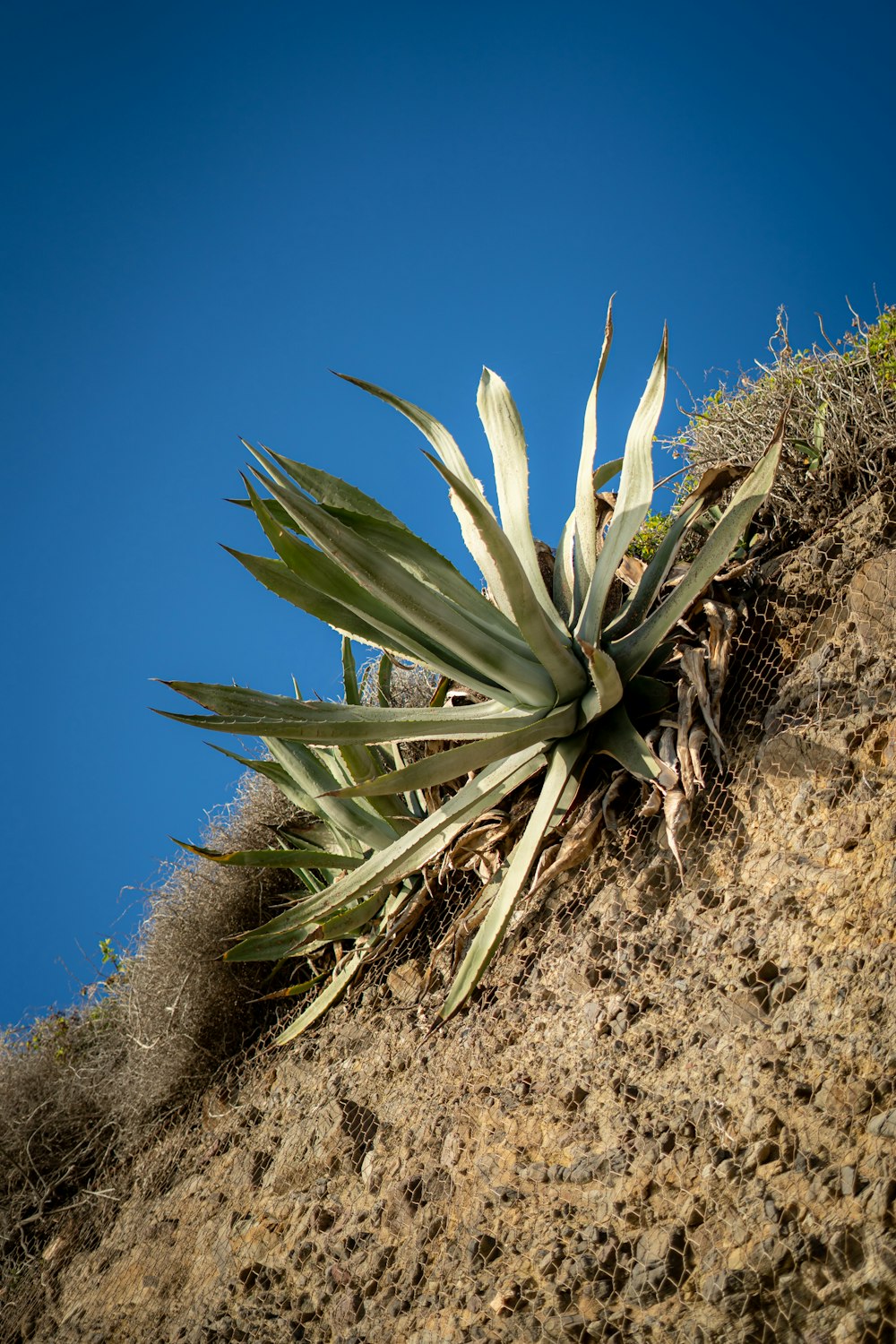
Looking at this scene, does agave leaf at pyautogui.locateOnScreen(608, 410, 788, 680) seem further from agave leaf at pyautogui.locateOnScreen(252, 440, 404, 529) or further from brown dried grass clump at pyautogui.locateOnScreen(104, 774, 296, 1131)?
brown dried grass clump at pyautogui.locateOnScreen(104, 774, 296, 1131)

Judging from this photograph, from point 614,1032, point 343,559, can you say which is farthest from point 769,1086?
point 343,559

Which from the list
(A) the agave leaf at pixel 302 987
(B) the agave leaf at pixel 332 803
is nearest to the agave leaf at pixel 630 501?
(B) the agave leaf at pixel 332 803

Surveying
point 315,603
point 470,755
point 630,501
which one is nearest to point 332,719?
point 315,603

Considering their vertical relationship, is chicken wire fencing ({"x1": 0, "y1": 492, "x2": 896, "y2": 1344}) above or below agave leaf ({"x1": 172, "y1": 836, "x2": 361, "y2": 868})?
below

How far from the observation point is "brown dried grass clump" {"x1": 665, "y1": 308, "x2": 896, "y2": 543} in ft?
9.08

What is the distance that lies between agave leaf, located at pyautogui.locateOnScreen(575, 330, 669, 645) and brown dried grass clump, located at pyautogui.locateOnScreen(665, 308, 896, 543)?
1.25 feet

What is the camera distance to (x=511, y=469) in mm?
3148

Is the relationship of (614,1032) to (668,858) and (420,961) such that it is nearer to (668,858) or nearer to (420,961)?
(668,858)

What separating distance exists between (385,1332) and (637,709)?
169cm

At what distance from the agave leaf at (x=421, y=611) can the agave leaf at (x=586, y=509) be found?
32 centimetres

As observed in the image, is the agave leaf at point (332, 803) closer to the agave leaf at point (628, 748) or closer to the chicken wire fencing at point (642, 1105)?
the chicken wire fencing at point (642, 1105)

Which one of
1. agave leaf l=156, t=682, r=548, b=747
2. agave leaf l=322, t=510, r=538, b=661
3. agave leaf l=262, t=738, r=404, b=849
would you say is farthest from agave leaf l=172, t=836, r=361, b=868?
agave leaf l=322, t=510, r=538, b=661

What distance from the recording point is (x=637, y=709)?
9.46ft

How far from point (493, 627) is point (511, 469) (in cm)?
55
